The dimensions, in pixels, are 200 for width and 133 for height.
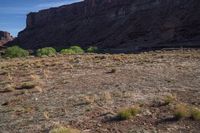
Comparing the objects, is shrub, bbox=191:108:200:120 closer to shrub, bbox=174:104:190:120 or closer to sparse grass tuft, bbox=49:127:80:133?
shrub, bbox=174:104:190:120

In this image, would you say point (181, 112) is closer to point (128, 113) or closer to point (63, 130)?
point (128, 113)

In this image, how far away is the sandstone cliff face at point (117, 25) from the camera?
9569 centimetres

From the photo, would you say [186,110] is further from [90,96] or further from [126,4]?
[126,4]

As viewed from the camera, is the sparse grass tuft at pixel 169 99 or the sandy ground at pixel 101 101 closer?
the sandy ground at pixel 101 101

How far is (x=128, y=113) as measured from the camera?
15008 millimetres

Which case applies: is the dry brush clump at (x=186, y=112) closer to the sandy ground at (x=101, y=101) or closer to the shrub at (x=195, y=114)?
the shrub at (x=195, y=114)

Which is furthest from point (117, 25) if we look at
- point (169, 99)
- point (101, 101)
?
point (169, 99)

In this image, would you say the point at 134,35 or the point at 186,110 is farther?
the point at 134,35

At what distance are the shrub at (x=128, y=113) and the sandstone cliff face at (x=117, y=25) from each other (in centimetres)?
5350

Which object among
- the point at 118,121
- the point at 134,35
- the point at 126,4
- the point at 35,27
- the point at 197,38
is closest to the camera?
the point at 118,121

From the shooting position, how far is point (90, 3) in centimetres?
16588

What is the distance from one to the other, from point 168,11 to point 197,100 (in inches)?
3822

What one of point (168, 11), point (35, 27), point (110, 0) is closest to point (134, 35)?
point (168, 11)

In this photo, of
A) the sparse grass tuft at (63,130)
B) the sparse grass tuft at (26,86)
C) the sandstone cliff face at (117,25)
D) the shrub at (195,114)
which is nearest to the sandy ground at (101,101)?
the sparse grass tuft at (26,86)
